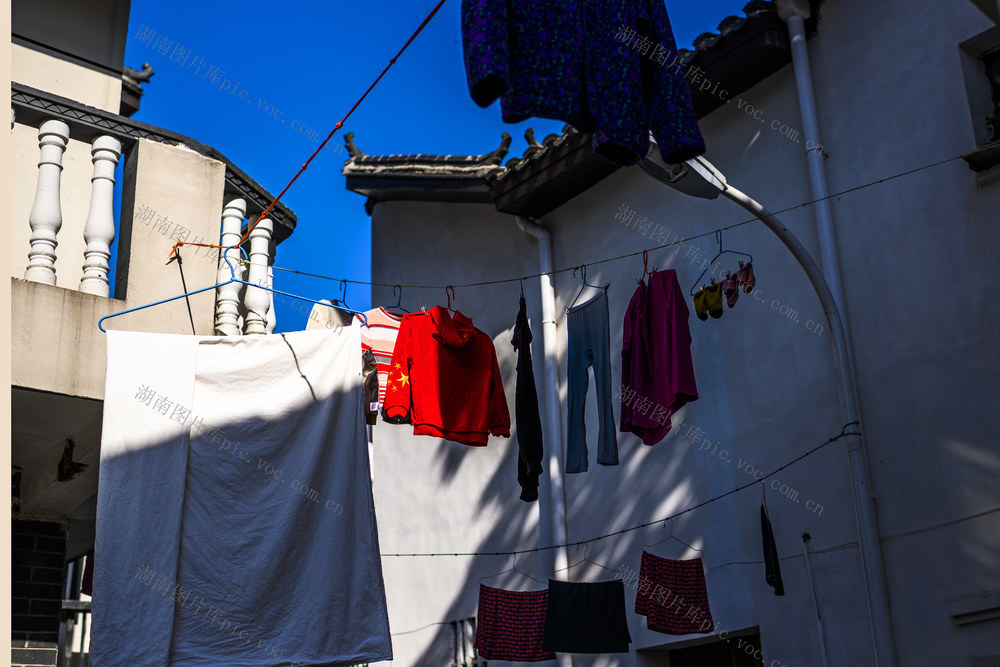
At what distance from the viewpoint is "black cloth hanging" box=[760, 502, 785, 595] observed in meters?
8.34

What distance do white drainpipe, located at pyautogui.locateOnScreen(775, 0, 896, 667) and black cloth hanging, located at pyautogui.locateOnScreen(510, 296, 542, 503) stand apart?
10.4 ft

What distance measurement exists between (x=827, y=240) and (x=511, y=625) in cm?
494

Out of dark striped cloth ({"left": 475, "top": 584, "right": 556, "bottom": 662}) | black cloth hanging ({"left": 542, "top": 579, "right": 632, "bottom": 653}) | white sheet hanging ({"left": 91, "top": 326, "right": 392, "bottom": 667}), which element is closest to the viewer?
white sheet hanging ({"left": 91, "top": 326, "right": 392, "bottom": 667})

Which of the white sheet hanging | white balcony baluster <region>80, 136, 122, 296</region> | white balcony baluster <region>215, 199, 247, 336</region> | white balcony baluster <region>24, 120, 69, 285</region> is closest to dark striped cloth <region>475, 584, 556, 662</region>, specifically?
the white sheet hanging

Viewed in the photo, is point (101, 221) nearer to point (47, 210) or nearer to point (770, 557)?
point (47, 210)

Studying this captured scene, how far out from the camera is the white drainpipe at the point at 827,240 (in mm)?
7488

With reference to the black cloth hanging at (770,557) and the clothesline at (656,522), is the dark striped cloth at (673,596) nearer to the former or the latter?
the black cloth hanging at (770,557)

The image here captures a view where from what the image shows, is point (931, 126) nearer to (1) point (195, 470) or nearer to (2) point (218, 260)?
(2) point (218, 260)

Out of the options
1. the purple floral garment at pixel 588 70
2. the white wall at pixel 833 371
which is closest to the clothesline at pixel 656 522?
the white wall at pixel 833 371

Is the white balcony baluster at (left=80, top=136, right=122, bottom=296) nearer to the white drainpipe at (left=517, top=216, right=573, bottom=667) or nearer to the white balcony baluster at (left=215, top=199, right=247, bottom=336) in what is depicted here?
the white balcony baluster at (left=215, top=199, right=247, bottom=336)

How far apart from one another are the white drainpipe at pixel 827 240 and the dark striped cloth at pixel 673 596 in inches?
66.6

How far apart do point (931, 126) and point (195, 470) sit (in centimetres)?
655

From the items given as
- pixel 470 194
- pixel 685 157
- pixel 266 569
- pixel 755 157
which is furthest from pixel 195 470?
pixel 470 194

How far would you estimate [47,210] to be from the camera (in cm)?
623
